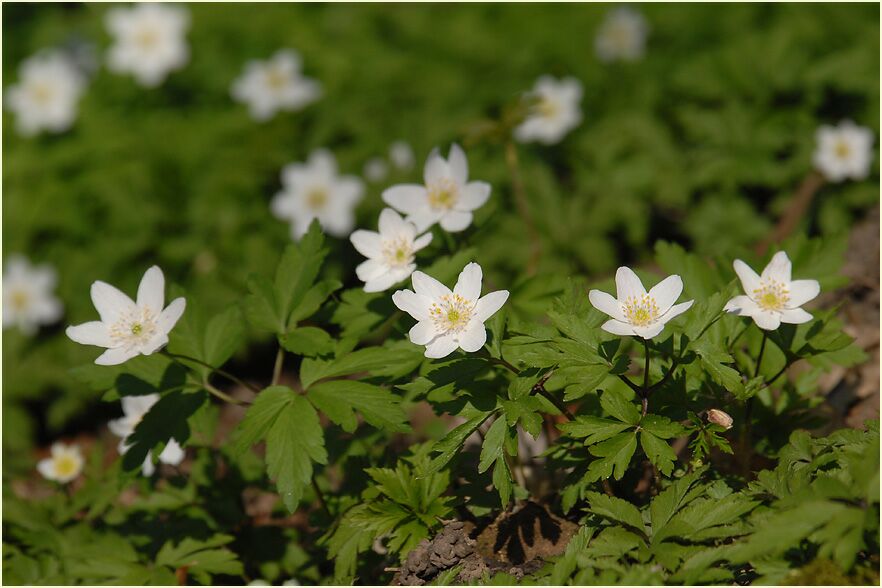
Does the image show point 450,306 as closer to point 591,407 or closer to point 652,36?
point 591,407

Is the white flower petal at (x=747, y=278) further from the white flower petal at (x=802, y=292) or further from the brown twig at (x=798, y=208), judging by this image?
the brown twig at (x=798, y=208)

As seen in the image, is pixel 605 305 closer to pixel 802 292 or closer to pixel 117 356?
pixel 802 292

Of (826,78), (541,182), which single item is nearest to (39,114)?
(541,182)

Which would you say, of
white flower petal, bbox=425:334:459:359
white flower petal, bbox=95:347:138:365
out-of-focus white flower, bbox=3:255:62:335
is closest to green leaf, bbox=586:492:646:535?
white flower petal, bbox=425:334:459:359

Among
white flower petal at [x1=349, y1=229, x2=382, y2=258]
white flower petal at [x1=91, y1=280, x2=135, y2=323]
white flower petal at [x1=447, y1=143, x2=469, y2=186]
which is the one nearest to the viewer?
white flower petal at [x1=91, y1=280, x2=135, y2=323]

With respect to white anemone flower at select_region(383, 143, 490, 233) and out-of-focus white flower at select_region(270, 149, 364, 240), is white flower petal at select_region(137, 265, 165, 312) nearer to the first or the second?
white anemone flower at select_region(383, 143, 490, 233)
